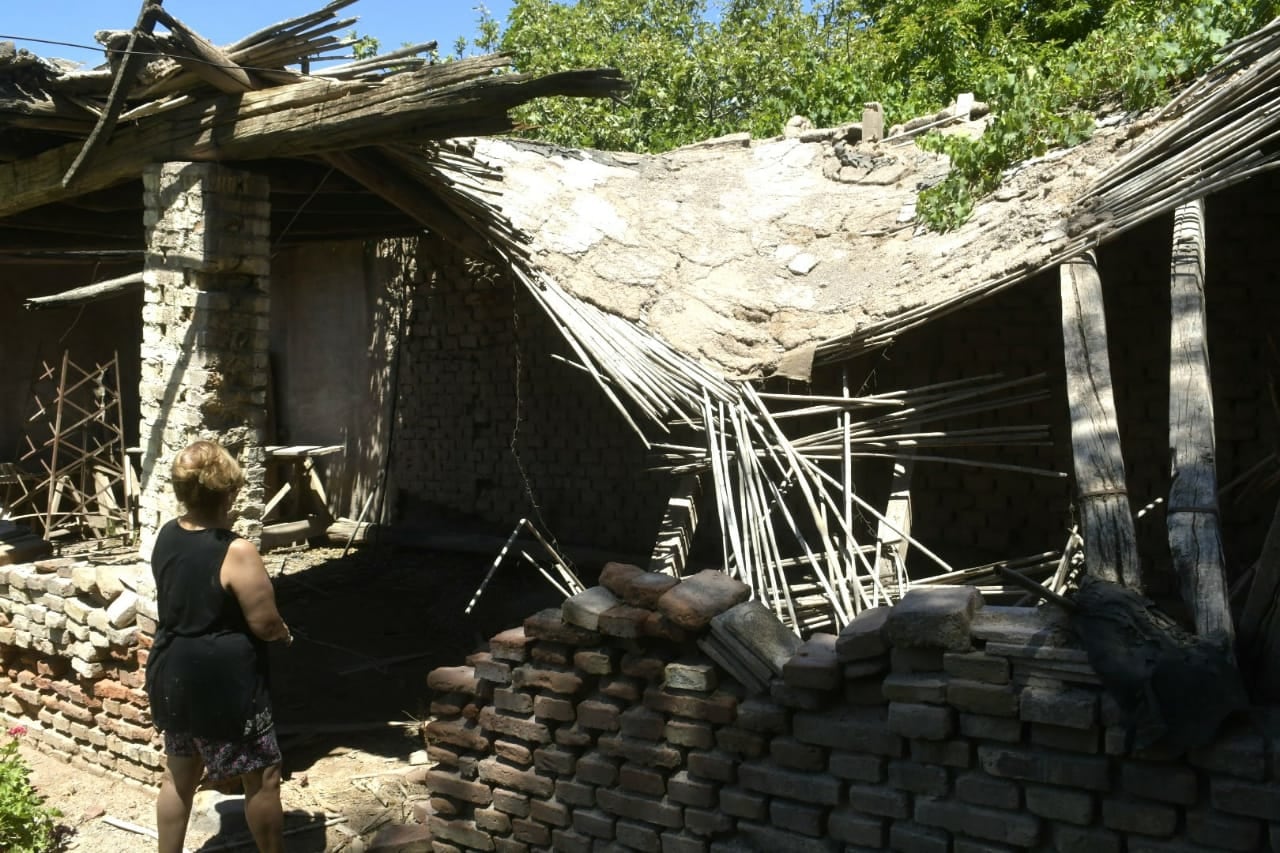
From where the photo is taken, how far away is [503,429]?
9.06 m

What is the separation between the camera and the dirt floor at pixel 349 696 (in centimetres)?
490

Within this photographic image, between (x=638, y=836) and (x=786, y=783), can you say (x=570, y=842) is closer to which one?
(x=638, y=836)

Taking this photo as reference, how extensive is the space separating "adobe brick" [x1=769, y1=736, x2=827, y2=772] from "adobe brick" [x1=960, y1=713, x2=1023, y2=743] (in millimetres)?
473

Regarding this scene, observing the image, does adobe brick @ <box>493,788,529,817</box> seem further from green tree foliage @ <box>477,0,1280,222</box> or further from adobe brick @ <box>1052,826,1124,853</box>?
green tree foliage @ <box>477,0,1280,222</box>

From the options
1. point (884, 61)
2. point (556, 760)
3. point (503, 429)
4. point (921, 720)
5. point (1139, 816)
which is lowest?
point (556, 760)

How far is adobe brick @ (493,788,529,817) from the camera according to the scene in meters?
4.16

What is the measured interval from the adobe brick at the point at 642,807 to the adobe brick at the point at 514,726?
32 cm

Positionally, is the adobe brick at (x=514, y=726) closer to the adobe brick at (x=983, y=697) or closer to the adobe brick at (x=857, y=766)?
the adobe brick at (x=857, y=766)

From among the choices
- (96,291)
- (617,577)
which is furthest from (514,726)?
(96,291)

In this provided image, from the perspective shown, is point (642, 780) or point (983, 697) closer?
point (983, 697)

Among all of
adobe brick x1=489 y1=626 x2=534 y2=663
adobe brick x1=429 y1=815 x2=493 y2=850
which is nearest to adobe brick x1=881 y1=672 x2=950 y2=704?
adobe brick x1=489 y1=626 x2=534 y2=663

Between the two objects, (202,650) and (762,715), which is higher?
(202,650)

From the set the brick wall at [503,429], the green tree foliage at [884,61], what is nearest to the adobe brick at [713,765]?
the green tree foliage at [884,61]

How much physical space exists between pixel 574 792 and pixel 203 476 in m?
1.66
